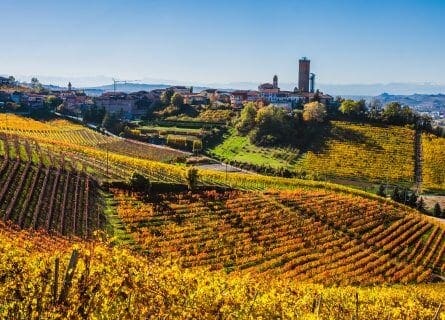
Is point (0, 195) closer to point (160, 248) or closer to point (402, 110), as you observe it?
point (160, 248)

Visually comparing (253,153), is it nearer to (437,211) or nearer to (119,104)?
(437,211)

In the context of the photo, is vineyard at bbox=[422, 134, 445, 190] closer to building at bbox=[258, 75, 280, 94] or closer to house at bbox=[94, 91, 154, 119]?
building at bbox=[258, 75, 280, 94]

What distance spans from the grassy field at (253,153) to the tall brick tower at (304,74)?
88058 mm

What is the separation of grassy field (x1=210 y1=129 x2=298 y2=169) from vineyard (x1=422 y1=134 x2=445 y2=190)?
21.0m

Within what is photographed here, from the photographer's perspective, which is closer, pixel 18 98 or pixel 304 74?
pixel 18 98

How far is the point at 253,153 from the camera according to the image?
98000 mm

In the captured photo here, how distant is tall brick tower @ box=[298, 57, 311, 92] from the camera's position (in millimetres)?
186625

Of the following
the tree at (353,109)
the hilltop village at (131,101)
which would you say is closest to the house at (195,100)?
the hilltop village at (131,101)

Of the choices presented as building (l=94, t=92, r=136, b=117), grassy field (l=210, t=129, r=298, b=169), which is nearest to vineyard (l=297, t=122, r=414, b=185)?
grassy field (l=210, t=129, r=298, b=169)

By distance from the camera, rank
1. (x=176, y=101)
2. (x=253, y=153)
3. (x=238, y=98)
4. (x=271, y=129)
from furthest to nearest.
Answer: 1. (x=238, y=98)
2. (x=176, y=101)
3. (x=271, y=129)
4. (x=253, y=153)

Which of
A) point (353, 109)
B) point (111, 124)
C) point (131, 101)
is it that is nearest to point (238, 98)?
point (131, 101)

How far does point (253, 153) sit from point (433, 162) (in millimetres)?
29712

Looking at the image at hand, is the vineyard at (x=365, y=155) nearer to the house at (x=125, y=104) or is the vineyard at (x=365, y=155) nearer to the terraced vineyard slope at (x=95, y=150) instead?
the terraced vineyard slope at (x=95, y=150)

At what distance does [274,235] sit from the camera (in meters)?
44.9
